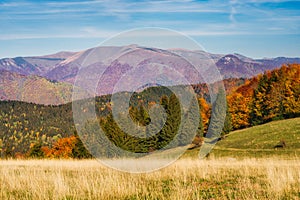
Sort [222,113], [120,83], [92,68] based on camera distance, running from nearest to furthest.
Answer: [120,83] → [92,68] → [222,113]

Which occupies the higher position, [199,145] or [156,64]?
[156,64]

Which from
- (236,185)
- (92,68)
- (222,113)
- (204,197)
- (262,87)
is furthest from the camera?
(262,87)

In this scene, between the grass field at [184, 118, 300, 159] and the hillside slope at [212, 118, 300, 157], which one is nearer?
the hillside slope at [212, 118, 300, 157]

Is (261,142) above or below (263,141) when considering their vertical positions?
below

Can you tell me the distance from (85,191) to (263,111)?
266ft

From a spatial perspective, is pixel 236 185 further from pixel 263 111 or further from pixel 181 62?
pixel 263 111

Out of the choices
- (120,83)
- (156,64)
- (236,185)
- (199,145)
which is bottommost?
(199,145)

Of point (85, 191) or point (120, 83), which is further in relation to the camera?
point (120, 83)

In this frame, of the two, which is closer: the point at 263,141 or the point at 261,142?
the point at 261,142

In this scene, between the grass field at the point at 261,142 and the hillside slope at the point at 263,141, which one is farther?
the grass field at the point at 261,142

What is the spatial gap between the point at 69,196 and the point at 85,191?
0.67 metres

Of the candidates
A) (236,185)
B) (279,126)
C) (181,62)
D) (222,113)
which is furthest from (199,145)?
(236,185)

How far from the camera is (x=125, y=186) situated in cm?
921

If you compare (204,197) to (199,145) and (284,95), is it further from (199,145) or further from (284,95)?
(284,95)
